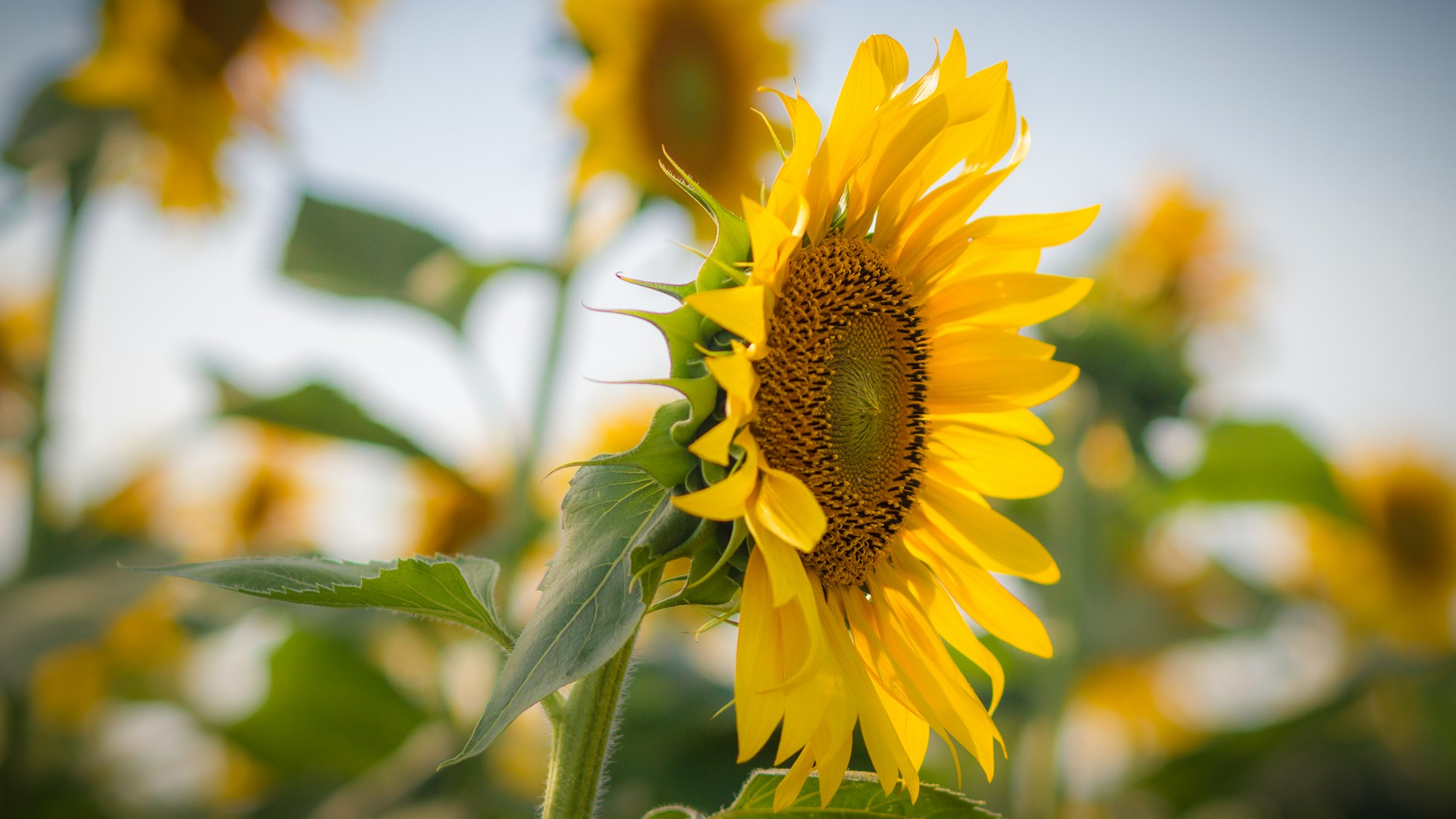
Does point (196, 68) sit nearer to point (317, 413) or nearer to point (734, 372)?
point (317, 413)

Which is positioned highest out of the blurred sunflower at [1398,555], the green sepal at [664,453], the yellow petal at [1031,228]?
the yellow petal at [1031,228]

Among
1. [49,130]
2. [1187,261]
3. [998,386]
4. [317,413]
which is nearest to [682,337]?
[998,386]

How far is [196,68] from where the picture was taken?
235cm

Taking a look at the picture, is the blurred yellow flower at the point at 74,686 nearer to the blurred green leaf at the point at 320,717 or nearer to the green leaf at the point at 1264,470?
the blurred green leaf at the point at 320,717

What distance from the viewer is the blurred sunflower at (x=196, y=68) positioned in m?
2.11

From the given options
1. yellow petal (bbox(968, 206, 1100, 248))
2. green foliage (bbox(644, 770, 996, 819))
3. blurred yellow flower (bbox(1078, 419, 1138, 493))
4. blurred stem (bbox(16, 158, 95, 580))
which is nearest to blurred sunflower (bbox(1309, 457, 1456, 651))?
blurred yellow flower (bbox(1078, 419, 1138, 493))

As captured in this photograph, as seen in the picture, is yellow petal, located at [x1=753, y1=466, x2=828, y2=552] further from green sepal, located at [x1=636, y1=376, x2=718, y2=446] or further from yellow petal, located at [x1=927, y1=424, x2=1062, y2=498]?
yellow petal, located at [x1=927, y1=424, x2=1062, y2=498]

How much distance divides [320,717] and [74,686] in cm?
94

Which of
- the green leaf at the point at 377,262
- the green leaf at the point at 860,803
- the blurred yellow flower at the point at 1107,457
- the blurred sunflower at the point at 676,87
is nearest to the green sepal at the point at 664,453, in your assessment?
the green leaf at the point at 860,803

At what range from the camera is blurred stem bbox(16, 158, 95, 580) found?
2.08 m

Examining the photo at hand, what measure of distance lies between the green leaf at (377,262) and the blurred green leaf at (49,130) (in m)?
0.66

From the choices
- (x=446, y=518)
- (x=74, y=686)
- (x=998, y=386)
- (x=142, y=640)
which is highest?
(x=998, y=386)

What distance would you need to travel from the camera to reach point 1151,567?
3.40 m

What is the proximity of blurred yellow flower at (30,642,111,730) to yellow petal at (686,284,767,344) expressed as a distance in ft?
9.04
